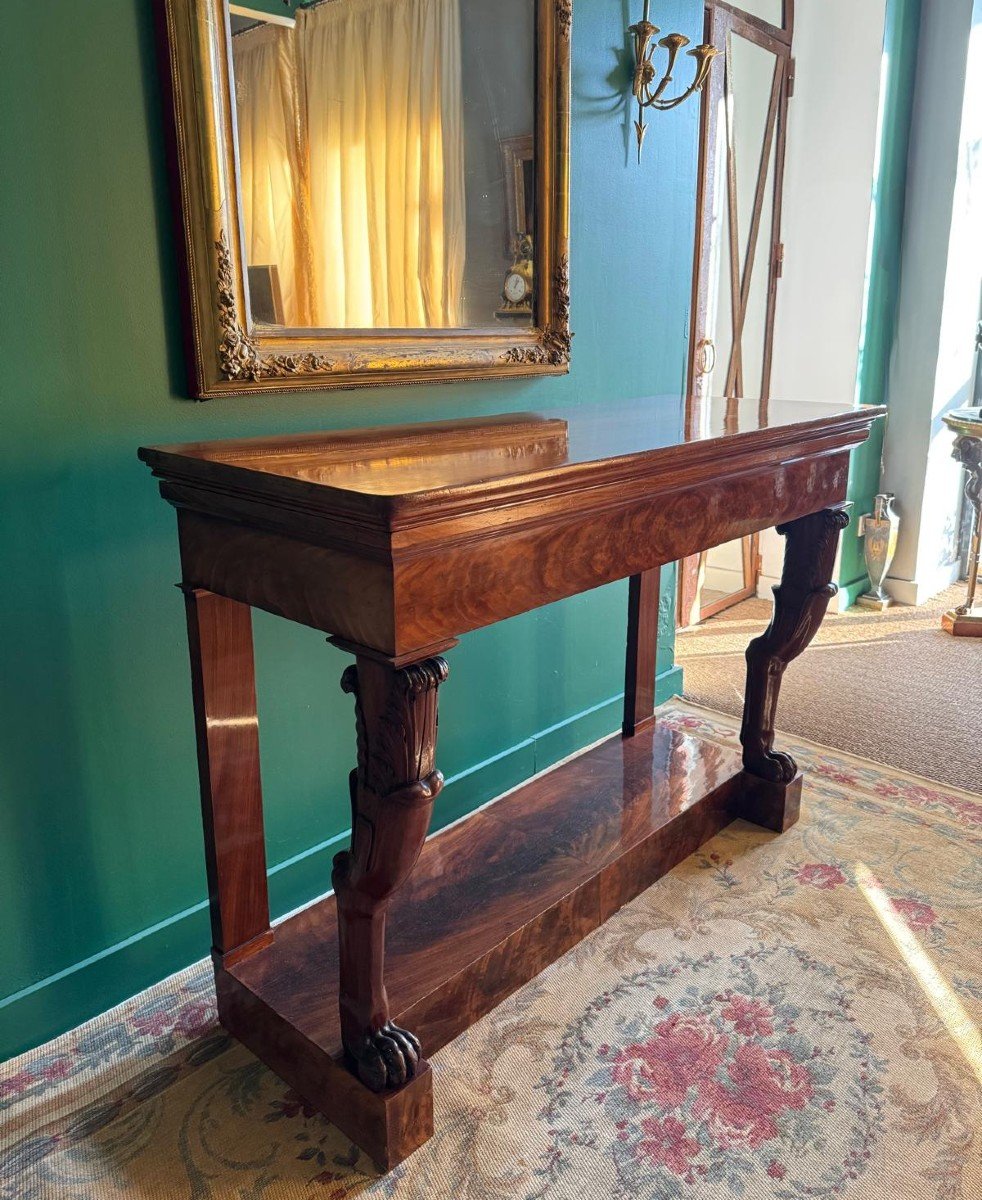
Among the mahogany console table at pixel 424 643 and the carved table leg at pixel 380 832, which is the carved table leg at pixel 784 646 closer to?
the mahogany console table at pixel 424 643

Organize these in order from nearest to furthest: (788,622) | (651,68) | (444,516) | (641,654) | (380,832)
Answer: (444,516) < (380,832) < (788,622) < (651,68) < (641,654)

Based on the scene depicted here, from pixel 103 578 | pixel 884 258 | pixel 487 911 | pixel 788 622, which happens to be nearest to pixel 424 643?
pixel 103 578

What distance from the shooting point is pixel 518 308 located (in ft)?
7.49

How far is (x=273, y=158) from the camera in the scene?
170cm

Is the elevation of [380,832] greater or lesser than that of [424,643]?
lesser

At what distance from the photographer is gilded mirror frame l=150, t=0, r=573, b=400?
1.56 meters

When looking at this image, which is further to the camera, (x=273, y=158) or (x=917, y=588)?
(x=917, y=588)

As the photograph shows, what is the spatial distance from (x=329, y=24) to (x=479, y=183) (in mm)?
482

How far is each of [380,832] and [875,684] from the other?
8.66 ft

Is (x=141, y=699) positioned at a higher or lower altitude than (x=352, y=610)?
lower

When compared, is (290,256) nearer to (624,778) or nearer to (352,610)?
(352,610)

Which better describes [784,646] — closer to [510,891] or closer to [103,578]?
[510,891]

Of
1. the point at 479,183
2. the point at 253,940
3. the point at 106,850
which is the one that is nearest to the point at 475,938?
the point at 253,940

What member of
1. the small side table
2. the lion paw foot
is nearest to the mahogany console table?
the lion paw foot
